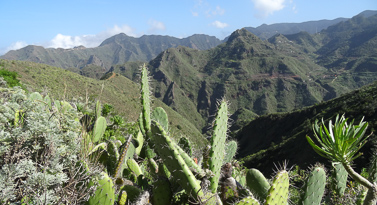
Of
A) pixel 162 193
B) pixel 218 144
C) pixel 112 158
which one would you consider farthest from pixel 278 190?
pixel 112 158

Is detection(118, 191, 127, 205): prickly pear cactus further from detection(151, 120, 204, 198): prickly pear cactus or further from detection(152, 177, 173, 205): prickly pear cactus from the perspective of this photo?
detection(151, 120, 204, 198): prickly pear cactus

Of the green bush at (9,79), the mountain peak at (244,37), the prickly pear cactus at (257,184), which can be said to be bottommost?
the prickly pear cactus at (257,184)

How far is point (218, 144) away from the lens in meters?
1.79

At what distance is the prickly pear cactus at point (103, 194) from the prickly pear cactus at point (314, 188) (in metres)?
1.58

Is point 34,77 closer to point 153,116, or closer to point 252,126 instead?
point 153,116

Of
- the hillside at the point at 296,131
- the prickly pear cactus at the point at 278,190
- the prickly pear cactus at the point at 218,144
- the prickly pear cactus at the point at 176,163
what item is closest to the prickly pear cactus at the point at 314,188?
the prickly pear cactus at the point at 278,190

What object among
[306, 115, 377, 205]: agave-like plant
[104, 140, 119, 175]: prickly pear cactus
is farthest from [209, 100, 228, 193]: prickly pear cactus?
[104, 140, 119, 175]: prickly pear cactus

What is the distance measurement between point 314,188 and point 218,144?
0.98m

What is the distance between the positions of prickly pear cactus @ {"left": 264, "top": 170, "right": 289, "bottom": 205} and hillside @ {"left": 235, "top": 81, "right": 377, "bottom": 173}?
9426 mm

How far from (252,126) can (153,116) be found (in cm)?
5367

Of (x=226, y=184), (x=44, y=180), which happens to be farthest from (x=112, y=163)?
(x=226, y=184)

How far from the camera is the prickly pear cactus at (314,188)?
2045mm

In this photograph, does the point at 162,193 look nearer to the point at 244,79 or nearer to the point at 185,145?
the point at 185,145

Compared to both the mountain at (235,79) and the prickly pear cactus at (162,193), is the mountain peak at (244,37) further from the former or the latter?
the prickly pear cactus at (162,193)
